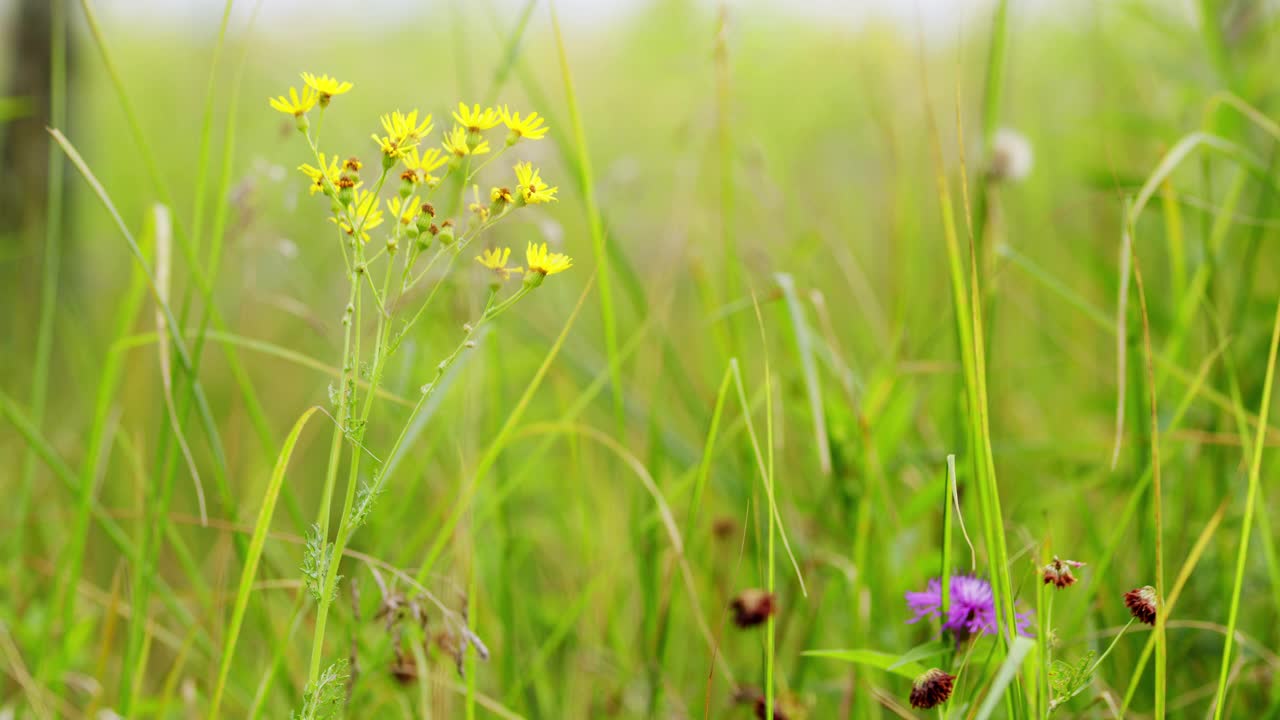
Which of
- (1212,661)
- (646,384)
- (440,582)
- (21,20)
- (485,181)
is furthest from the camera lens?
(21,20)

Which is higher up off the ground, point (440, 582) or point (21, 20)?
point (21, 20)

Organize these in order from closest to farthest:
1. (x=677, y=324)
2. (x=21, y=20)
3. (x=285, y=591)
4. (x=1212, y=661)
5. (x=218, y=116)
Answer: (x=1212, y=661) < (x=285, y=591) < (x=21, y=20) < (x=677, y=324) < (x=218, y=116)

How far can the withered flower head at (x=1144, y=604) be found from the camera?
2.75 ft

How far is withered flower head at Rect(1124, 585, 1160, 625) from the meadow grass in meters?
0.02

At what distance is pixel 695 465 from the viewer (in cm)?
165

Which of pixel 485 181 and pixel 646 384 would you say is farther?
pixel 646 384

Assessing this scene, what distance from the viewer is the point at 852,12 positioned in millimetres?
2217

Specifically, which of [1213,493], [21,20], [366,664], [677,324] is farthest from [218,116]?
[1213,493]

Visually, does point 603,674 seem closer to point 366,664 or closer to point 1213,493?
point 366,664

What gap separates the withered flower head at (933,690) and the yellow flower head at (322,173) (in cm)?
69

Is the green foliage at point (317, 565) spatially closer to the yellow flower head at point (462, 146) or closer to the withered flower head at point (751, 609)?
the yellow flower head at point (462, 146)

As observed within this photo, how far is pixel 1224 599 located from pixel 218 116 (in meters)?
6.35

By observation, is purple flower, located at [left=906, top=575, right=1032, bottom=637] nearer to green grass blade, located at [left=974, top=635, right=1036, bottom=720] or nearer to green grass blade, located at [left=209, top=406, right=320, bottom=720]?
Answer: green grass blade, located at [left=974, top=635, right=1036, bottom=720]

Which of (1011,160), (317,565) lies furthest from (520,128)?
(1011,160)
